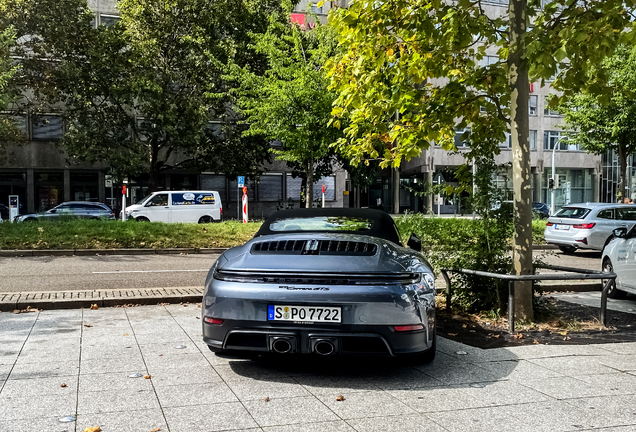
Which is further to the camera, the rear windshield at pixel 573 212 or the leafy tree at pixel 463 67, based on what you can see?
the rear windshield at pixel 573 212

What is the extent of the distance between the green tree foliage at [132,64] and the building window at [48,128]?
473cm

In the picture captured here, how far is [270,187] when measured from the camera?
47719 mm

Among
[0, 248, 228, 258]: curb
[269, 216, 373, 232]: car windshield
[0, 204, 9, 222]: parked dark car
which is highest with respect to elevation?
[269, 216, 373, 232]: car windshield

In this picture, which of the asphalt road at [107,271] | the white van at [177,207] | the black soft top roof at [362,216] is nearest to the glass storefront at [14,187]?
the white van at [177,207]

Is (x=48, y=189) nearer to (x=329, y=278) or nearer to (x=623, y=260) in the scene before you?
(x=623, y=260)

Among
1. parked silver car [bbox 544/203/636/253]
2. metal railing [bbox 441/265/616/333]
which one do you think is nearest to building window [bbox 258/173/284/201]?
parked silver car [bbox 544/203/636/253]

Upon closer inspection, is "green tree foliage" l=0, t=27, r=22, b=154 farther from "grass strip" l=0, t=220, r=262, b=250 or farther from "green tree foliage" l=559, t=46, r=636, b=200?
"green tree foliage" l=559, t=46, r=636, b=200

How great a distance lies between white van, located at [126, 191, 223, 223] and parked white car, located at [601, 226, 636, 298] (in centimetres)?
2311

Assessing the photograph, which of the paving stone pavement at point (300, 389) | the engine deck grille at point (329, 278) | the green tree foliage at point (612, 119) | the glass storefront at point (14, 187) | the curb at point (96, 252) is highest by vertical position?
the green tree foliage at point (612, 119)

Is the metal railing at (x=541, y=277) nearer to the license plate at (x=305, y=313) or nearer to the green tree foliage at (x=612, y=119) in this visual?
the license plate at (x=305, y=313)

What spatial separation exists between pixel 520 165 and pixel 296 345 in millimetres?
3711

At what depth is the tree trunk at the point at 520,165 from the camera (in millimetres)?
6750

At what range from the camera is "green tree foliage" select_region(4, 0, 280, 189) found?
33344 millimetres

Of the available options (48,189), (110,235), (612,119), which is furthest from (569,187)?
(110,235)
